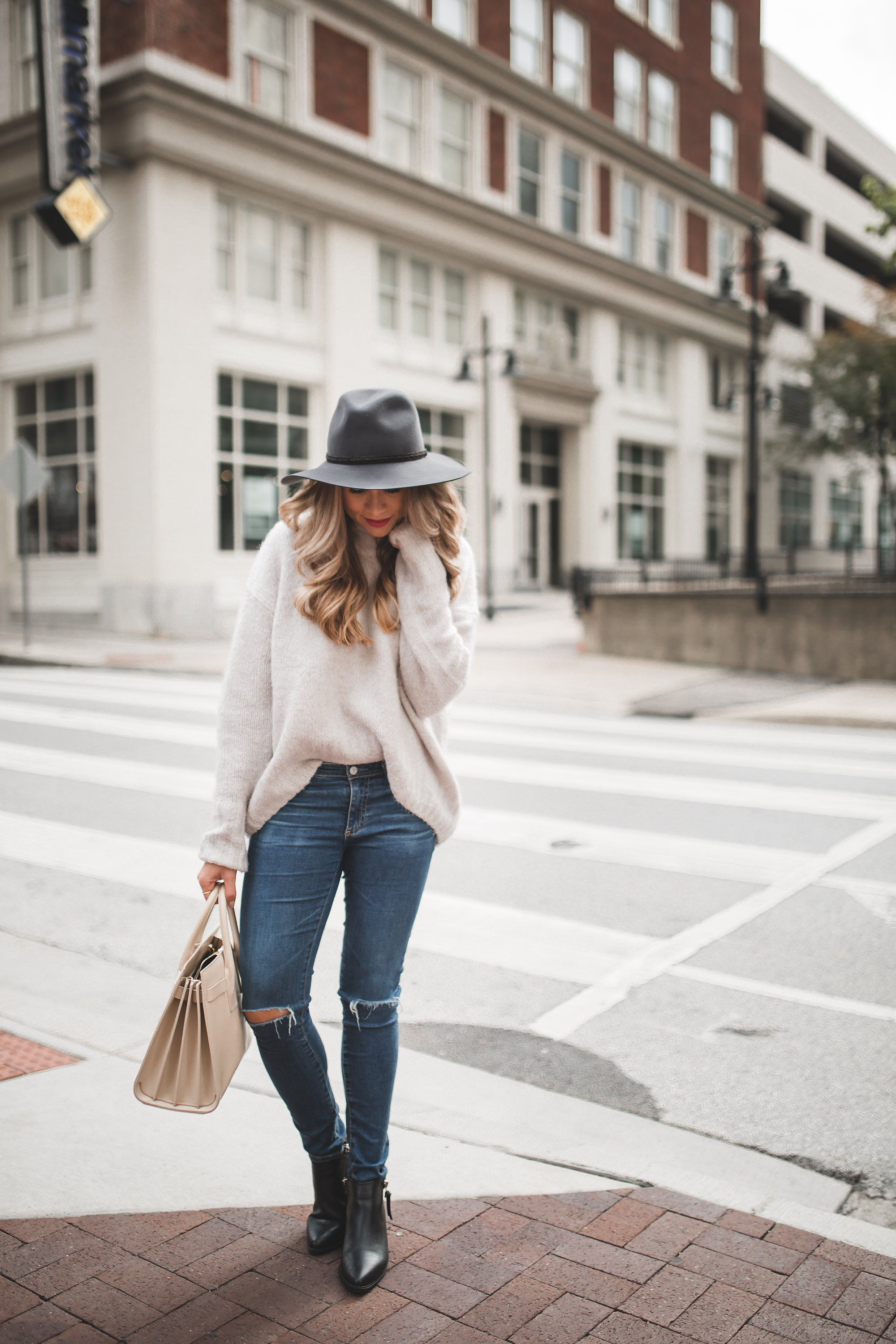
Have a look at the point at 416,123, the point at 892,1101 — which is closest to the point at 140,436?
the point at 416,123

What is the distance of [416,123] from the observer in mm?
27562

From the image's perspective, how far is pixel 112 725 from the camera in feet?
36.5

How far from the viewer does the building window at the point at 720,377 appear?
40.2m

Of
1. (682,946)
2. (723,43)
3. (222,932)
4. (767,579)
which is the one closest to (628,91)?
(723,43)

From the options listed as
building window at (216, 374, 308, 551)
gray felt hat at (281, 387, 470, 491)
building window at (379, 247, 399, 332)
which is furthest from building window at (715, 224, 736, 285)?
gray felt hat at (281, 387, 470, 491)

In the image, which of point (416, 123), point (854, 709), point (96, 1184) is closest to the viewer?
point (96, 1184)

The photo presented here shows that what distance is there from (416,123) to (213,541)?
11.5 m

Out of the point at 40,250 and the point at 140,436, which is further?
the point at 40,250

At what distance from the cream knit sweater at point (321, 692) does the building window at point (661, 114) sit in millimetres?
36377

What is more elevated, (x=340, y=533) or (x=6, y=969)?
(x=340, y=533)

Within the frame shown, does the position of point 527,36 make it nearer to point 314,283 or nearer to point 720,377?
point 314,283

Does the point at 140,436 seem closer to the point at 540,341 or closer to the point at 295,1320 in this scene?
the point at 540,341

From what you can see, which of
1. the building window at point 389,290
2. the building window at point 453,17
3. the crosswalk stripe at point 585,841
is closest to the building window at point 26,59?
the building window at point 389,290

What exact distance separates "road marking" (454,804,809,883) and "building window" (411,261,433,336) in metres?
22.9
